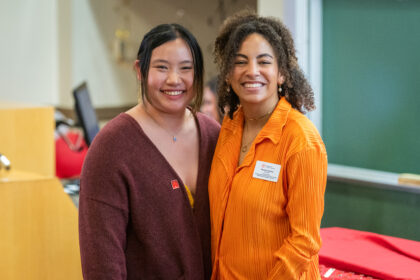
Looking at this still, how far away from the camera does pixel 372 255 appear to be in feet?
6.01

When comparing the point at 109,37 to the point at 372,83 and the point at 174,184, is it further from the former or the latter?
the point at 174,184

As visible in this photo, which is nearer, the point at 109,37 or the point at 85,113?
the point at 85,113

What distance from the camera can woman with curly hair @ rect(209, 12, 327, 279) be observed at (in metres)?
1.37

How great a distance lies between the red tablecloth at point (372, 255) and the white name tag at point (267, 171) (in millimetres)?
576

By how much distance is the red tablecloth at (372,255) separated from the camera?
1.69 m

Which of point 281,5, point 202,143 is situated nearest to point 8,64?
point 281,5

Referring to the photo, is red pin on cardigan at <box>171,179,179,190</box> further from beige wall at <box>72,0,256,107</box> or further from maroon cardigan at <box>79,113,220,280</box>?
beige wall at <box>72,0,256,107</box>

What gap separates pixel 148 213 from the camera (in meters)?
1.49

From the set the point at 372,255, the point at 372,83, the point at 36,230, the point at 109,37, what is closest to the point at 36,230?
the point at 36,230

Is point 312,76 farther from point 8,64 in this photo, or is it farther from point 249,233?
point 8,64

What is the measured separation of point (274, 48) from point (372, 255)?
0.86m

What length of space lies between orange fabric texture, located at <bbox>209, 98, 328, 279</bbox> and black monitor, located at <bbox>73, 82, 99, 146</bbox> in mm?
1284

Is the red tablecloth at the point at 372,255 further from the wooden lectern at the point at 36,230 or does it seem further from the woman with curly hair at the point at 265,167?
the wooden lectern at the point at 36,230

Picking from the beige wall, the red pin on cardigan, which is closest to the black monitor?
the red pin on cardigan
